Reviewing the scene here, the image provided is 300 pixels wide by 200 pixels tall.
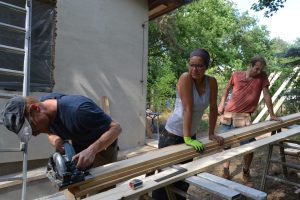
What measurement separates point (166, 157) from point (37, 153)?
3.41 metres

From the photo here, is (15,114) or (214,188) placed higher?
(15,114)

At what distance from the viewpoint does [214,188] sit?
206 cm

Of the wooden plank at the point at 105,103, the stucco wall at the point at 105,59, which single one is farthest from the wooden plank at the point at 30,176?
the wooden plank at the point at 105,103

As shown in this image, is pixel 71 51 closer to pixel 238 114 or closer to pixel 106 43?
pixel 106 43

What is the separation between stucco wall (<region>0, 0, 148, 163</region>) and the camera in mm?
5727

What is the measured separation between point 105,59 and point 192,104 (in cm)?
388

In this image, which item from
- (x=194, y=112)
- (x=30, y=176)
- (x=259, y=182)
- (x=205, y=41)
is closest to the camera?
(x=194, y=112)

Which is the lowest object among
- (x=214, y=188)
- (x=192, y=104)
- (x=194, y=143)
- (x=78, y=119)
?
(x=214, y=188)

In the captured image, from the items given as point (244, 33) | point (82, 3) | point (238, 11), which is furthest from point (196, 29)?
point (82, 3)

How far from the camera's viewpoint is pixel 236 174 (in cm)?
522

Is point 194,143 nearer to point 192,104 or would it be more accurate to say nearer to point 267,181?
point 192,104

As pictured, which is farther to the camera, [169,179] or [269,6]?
[269,6]

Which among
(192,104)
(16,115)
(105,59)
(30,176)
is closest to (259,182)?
(192,104)

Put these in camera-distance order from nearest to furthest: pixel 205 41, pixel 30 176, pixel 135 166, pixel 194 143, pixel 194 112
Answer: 1. pixel 135 166
2. pixel 194 143
3. pixel 194 112
4. pixel 30 176
5. pixel 205 41
